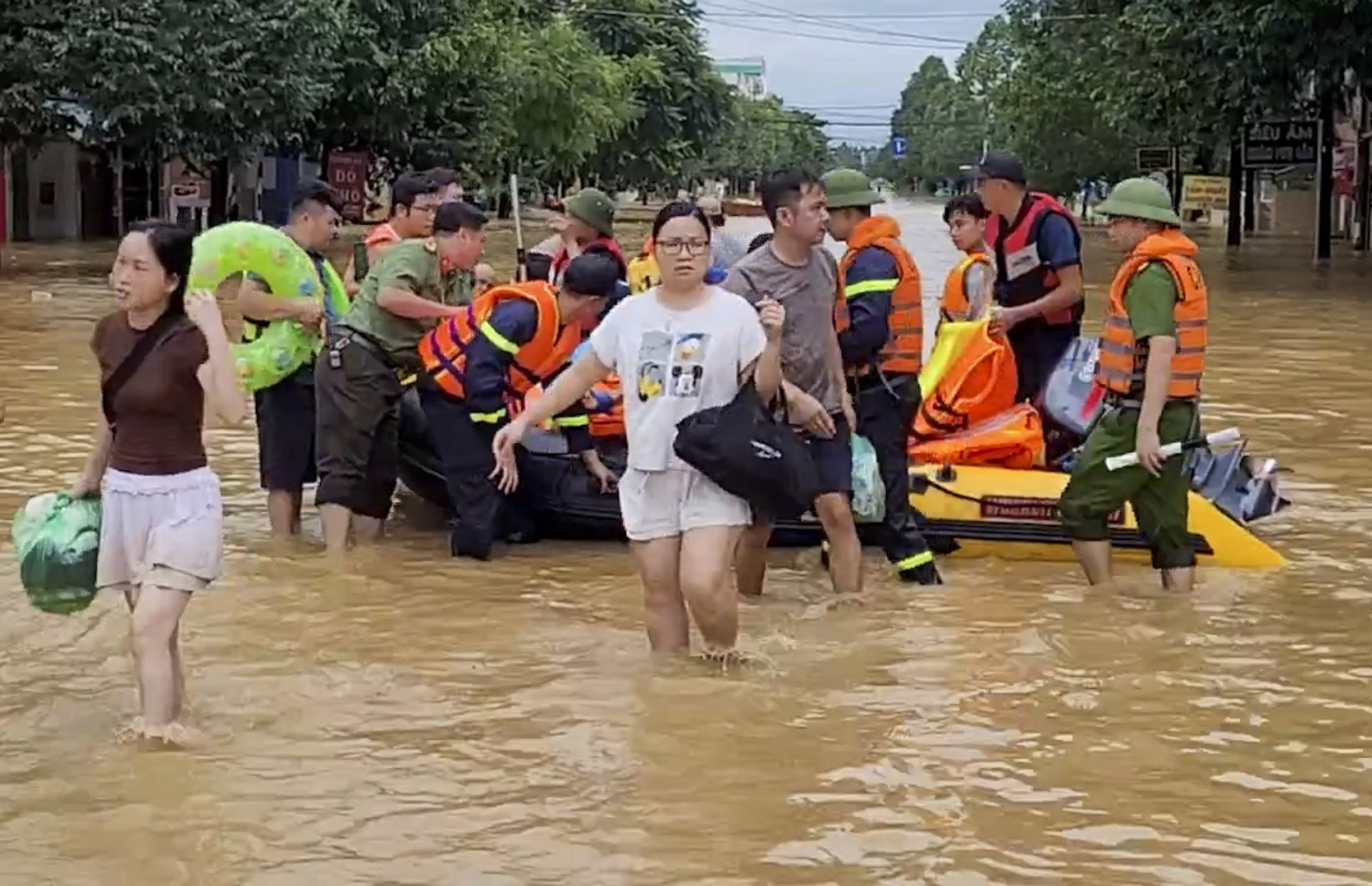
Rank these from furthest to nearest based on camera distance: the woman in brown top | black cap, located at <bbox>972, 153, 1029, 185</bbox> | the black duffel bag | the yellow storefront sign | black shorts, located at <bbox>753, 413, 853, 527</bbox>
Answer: the yellow storefront sign → black cap, located at <bbox>972, 153, 1029, 185</bbox> → black shorts, located at <bbox>753, 413, 853, 527</bbox> → the black duffel bag → the woman in brown top

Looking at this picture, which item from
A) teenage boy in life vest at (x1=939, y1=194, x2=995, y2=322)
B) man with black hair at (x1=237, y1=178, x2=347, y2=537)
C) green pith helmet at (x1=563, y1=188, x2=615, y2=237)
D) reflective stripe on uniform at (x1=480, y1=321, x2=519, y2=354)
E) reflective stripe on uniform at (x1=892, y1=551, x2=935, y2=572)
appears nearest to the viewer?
reflective stripe on uniform at (x1=892, y1=551, x2=935, y2=572)

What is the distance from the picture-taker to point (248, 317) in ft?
30.4

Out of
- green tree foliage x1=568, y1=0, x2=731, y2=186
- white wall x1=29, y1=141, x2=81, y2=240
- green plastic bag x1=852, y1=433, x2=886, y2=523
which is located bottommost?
green plastic bag x1=852, y1=433, x2=886, y2=523

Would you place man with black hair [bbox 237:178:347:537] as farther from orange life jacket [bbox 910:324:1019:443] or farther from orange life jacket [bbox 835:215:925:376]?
orange life jacket [bbox 910:324:1019:443]

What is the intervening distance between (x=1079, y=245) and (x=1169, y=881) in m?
5.06

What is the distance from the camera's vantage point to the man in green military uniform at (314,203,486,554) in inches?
362

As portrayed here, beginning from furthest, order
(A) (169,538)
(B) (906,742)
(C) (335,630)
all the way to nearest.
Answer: (C) (335,630) → (B) (906,742) → (A) (169,538)

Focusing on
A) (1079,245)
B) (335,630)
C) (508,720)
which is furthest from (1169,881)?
(1079,245)

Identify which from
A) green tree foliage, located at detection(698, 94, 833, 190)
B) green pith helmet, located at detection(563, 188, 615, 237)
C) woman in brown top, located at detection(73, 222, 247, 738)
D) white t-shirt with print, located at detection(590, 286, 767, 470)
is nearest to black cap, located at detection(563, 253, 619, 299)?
green pith helmet, located at detection(563, 188, 615, 237)

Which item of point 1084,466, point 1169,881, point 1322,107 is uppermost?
point 1322,107

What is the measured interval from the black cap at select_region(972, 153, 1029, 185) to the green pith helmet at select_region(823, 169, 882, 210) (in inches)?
53.4

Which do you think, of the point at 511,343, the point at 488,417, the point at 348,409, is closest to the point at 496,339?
the point at 511,343

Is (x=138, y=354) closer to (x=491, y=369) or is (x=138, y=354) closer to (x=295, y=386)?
(x=491, y=369)

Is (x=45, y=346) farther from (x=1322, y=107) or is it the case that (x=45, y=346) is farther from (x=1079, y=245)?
(x=1322, y=107)
